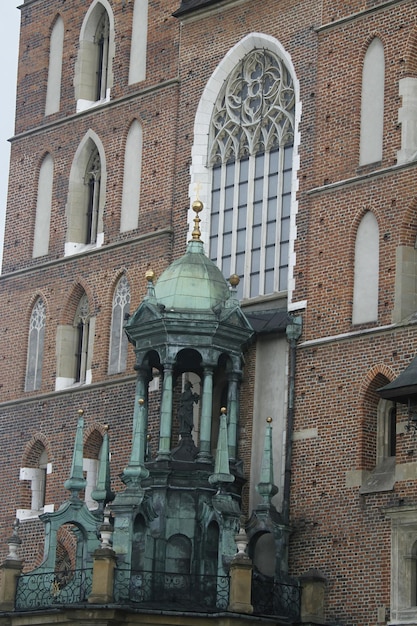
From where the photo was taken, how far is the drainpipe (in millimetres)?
34469

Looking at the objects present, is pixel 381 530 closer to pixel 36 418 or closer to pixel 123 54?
pixel 36 418

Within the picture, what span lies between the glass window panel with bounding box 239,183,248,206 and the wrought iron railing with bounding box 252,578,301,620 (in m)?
7.98

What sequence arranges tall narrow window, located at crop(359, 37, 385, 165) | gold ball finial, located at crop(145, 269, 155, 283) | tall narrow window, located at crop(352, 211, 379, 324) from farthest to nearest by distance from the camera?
gold ball finial, located at crop(145, 269, 155, 283), tall narrow window, located at crop(359, 37, 385, 165), tall narrow window, located at crop(352, 211, 379, 324)

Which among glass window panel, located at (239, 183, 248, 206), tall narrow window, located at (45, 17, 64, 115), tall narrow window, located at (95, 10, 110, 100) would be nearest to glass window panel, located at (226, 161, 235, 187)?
glass window panel, located at (239, 183, 248, 206)

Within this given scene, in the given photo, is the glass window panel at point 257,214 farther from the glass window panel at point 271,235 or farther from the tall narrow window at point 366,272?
the tall narrow window at point 366,272

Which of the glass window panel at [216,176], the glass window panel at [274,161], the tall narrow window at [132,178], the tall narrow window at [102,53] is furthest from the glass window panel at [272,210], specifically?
the tall narrow window at [102,53]

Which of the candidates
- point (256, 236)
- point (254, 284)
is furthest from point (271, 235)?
point (254, 284)

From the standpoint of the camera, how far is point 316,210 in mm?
35625

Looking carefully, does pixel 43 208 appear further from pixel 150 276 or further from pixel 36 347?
pixel 150 276

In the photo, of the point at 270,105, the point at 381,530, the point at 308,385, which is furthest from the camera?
the point at 270,105

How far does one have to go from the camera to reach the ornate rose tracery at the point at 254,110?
1476 inches

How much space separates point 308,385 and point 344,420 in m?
1.22

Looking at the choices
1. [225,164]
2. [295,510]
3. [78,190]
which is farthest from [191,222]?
[295,510]

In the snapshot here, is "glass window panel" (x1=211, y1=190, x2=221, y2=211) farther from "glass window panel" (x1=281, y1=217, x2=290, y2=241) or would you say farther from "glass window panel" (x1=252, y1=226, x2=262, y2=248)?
"glass window panel" (x1=281, y1=217, x2=290, y2=241)
